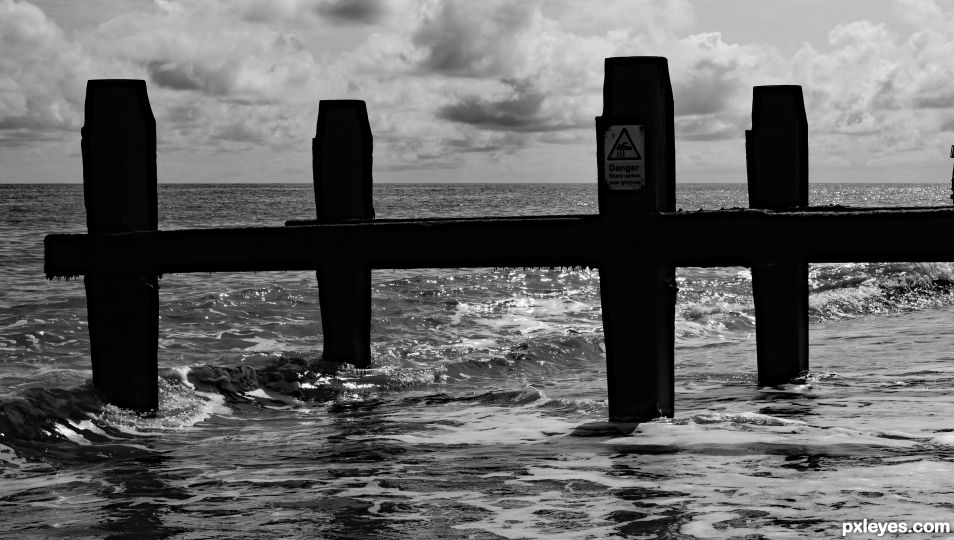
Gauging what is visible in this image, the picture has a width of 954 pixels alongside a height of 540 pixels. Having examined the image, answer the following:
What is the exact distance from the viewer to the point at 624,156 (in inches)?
193

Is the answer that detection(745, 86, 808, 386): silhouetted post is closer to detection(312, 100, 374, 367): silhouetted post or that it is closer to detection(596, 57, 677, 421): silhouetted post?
detection(596, 57, 677, 421): silhouetted post

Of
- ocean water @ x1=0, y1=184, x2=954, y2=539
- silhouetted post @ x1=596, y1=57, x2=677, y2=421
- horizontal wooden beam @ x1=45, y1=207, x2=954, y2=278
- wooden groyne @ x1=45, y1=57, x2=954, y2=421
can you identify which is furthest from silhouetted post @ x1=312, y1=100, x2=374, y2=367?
silhouetted post @ x1=596, y1=57, x2=677, y2=421

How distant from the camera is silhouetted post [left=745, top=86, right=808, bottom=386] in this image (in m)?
6.52

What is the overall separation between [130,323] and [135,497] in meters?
1.55

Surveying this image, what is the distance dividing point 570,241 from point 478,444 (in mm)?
1149

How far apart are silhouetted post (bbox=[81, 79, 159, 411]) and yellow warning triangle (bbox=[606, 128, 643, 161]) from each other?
2520 mm

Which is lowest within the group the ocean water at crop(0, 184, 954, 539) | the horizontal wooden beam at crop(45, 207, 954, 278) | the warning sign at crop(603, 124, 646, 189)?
the ocean water at crop(0, 184, 954, 539)

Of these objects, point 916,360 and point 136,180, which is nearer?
point 136,180

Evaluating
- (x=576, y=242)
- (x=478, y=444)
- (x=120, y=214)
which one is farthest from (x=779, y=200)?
(x=120, y=214)

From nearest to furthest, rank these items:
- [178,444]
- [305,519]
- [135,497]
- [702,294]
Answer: [305,519]
[135,497]
[178,444]
[702,294]

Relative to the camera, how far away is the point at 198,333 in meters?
11.4

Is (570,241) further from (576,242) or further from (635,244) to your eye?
(635,244)

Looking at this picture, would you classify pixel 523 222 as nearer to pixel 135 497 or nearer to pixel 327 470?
pixel 327 470

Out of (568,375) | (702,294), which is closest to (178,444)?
(568,375)
